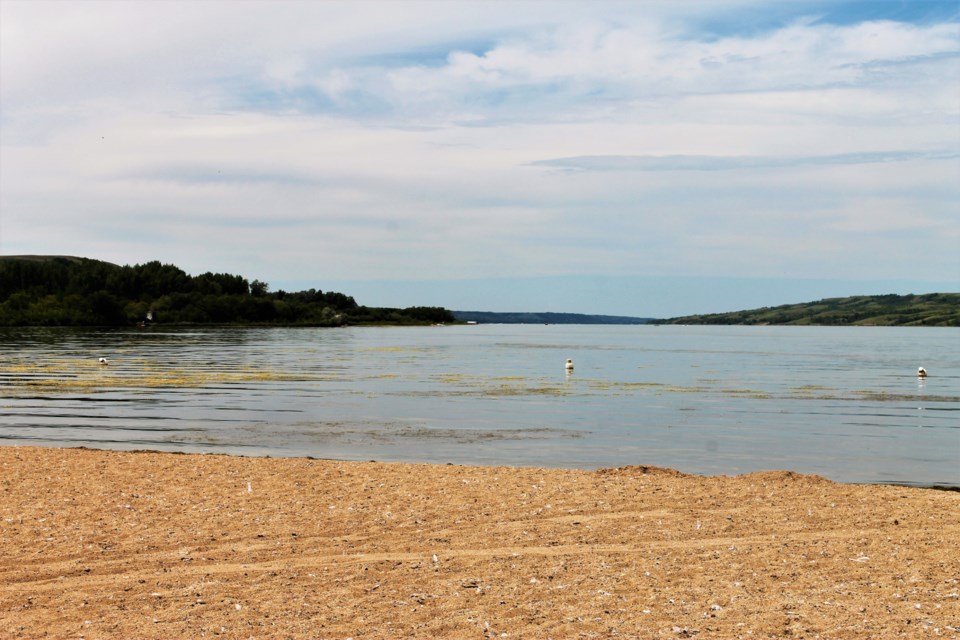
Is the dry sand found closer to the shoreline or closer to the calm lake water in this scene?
the shoreline

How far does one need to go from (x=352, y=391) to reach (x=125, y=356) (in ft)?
113

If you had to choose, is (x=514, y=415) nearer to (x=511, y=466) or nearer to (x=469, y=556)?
(x=511, y=466)

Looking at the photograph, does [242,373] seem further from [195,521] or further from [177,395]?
[195,521]

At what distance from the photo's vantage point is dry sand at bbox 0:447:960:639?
27.1 feet

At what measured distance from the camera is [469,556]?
1059 cm

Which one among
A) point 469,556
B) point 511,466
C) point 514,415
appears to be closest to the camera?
point 469,556

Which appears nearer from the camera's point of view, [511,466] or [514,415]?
[511,466]

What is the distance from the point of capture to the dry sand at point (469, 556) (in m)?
8.27

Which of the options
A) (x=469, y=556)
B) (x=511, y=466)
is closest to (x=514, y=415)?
(x=511, y=466)

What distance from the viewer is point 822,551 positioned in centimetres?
1092

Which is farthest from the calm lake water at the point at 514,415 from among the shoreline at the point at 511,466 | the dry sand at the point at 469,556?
the dry sand at the point at 469,556

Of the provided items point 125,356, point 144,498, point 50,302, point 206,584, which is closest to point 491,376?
point 125,356

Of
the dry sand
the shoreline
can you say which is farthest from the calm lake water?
the dry sand

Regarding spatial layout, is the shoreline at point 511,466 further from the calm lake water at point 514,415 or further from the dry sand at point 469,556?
the dry sand at point 469,556
